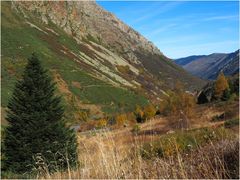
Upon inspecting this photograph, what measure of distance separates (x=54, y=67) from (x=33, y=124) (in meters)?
109

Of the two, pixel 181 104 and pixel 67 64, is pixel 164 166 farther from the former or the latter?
pixel 67 64

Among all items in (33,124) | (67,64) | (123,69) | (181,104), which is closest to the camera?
(33,124)

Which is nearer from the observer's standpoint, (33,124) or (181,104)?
(33,124)

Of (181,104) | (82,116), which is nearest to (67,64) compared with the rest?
(82,116)

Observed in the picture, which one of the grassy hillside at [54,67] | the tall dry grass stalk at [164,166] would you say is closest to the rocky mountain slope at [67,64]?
the grassy hillside at [54,67]

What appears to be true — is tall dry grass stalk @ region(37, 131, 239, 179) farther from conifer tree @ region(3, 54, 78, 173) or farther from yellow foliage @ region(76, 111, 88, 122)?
yellow foliage @ region(76, 111, 88, 122)

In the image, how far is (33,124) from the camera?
51.5ft

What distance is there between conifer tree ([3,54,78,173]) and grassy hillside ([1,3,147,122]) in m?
78.6

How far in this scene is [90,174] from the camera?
24.3ft

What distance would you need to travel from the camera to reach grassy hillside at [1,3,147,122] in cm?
11175

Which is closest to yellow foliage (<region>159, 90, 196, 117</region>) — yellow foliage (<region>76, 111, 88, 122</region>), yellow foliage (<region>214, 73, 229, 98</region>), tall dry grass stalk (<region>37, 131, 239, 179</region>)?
yellow foliage (<region>214, 73, 229, 98</region>)

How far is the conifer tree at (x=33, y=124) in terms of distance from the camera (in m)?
15.4

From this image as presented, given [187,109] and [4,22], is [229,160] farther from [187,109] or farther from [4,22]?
[4,22]

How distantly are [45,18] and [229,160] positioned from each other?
617ft
